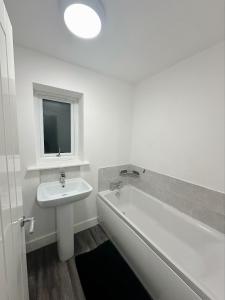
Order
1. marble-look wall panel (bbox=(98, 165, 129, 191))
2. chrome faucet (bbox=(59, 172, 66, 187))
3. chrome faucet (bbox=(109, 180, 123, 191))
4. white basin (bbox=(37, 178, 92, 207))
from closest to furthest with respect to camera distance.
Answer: white basin (bbox=(37, 178, 92, 207)) < chrome faucet (bbox=(59, 172, 66, 187)) < marble-look wall panel (bbox=(98, 165, 129, 191)) < chrome faucet (bbox=(109, 180, 123, 191))

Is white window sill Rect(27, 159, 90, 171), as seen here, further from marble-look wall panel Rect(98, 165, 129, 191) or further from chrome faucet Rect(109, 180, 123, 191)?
chrome faucet Rect(109, 180, 123, 191)

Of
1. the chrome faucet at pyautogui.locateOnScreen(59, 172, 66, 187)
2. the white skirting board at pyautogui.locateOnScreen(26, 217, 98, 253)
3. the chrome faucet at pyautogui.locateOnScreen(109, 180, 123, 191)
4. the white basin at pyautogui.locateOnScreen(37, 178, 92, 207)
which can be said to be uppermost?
the chrome faucet at pyautogui.locateOnScreen(59, 172, 66, 187)

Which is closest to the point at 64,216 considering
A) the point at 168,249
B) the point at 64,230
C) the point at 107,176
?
the point at 64,230

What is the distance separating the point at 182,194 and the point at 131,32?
184cm

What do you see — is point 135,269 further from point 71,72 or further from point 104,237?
point 71,72

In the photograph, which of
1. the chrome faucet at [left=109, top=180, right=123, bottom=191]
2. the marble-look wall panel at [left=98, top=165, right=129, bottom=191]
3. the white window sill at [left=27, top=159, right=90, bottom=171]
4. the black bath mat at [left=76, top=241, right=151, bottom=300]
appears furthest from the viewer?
the chrome faucet at [left=109, top=180, right=123, bottom=191]

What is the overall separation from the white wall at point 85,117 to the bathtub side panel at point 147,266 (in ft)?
2.28

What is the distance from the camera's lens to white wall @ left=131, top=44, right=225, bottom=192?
139cm

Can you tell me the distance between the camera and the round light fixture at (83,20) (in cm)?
97

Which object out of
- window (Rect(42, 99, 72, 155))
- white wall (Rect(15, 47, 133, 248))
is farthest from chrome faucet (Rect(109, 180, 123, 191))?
window (Rect(42, 99, 72, 155))

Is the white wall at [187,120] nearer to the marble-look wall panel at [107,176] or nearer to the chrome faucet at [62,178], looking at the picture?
the marble-look wall panel at [107,176]

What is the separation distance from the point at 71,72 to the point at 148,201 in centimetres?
216

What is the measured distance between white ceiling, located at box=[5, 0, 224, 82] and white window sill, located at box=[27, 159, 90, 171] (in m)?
1.30

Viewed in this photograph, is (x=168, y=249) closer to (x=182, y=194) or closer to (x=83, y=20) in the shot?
(x=182, y=194)
